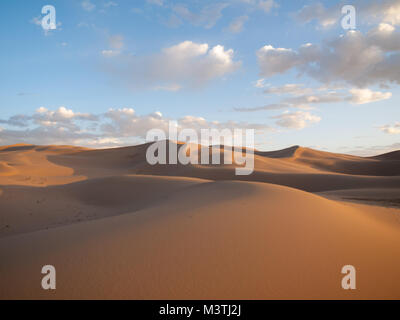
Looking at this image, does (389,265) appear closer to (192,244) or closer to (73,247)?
(192,244)

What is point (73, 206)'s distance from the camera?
9062 millimetres

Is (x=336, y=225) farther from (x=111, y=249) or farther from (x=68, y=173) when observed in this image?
(x=68, y=173)

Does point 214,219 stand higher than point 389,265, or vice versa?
point 214,219


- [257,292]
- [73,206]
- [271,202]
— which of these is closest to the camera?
[257,292]

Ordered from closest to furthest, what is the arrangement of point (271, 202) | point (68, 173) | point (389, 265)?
1. point (389, 265)
2. point (271, 202)
3. point (68, 173)

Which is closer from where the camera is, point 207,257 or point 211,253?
point 207,257

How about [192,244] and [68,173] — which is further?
[68,173]

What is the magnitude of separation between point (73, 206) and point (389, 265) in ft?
30.7

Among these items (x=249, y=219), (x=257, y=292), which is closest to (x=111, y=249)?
(x=257, y=292)
